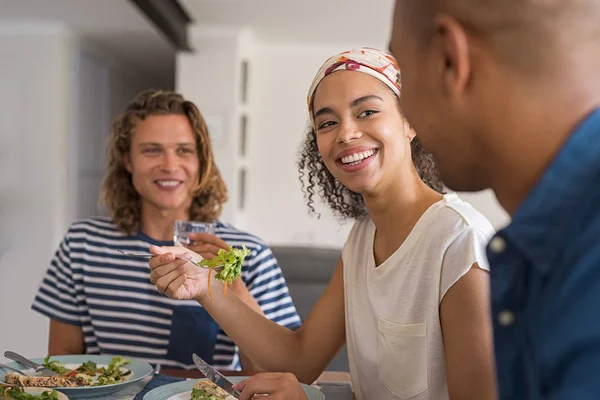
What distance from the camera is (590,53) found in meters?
0.53

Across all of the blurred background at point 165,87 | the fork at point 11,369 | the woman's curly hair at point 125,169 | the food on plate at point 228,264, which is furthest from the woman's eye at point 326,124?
the blurred background at point 165,87

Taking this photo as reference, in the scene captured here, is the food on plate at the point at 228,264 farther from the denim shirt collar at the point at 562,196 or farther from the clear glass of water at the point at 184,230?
the denim shirt collar at the point at 562,196

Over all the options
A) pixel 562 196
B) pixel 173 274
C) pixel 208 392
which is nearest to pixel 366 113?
pixel 173 274

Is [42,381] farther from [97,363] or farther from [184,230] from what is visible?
[184,230]

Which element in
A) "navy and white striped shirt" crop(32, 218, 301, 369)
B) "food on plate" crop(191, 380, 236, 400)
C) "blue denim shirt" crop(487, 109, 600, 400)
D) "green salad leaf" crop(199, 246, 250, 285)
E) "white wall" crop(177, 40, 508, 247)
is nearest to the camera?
"blue denim shirt" crop(487, 109, 600, 400)

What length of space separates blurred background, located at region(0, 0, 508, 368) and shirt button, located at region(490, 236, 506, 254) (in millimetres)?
4099

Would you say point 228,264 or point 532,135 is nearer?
point 532,135

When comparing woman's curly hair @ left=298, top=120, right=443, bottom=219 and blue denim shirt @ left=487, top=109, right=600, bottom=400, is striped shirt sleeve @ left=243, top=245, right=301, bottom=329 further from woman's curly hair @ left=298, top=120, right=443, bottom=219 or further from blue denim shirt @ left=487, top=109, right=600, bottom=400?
blue denim shirt @ left=487, top=109, right=600, bottom=400

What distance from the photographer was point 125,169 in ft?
7.26

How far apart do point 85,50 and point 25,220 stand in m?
1.67

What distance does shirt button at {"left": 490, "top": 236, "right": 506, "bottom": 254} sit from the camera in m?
0.59

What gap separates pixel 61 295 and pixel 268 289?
636 mm

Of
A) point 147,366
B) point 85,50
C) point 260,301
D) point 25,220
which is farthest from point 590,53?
point 85,50

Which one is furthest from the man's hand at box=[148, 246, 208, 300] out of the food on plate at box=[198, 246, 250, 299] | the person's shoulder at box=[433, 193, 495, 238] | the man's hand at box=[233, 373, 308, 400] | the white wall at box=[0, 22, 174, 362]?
the white wall at box=[0, 22, 174, 362]
